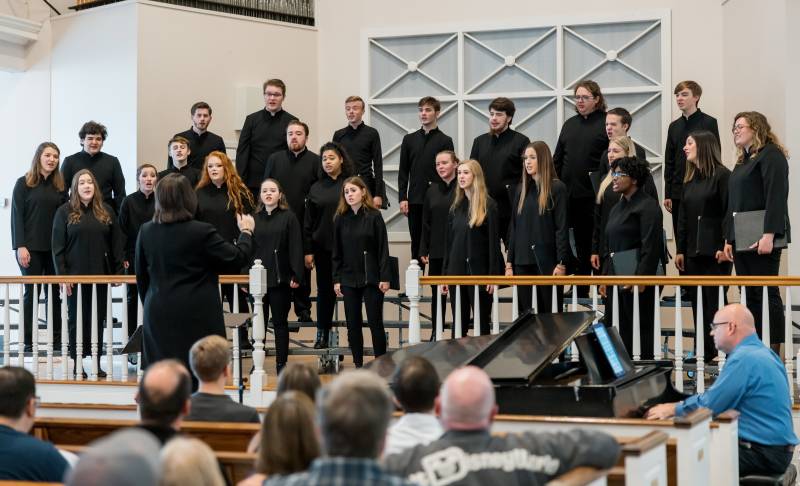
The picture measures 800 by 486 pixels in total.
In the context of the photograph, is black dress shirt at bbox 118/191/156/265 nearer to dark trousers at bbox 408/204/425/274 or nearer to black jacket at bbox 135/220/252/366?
dark trousers at bbox 408/204/425/274

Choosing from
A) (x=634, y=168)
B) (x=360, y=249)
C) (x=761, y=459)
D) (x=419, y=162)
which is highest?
Answer: (x=419, y=162)

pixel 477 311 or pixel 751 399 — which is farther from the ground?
pixel 477 311

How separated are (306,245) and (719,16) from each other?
4.74 metres

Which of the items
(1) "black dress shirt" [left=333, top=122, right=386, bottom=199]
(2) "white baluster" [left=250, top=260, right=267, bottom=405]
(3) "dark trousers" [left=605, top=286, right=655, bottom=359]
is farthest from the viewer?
(1) "black dress shirt" [left=333, top=122, right=386, bottom=199]

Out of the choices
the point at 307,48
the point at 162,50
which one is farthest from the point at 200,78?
the point at 307,48

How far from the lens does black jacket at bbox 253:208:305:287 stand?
8664 millimetres

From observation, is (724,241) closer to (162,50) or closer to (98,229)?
(98,229)

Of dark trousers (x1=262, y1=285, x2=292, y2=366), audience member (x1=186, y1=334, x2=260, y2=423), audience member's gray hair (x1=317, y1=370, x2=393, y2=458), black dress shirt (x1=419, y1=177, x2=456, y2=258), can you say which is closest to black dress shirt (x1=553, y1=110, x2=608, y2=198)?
black dress shirt (x1=419, y1=177, x2=456, y2=258)

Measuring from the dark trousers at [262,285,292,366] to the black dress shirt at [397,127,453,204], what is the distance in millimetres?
1715

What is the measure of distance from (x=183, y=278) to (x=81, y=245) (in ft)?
11.3

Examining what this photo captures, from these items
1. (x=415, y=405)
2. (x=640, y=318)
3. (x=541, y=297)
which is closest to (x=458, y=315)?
(x=541, y=297)

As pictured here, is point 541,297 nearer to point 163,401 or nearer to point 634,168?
point 634,168

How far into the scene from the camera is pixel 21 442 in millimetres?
3729

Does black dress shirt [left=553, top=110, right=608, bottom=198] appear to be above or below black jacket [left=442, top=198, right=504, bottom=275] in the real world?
above
